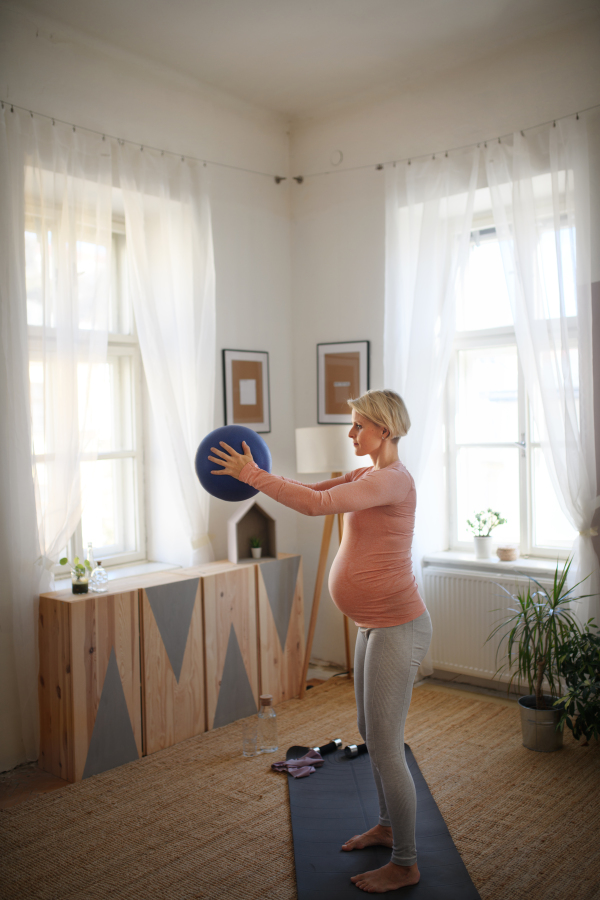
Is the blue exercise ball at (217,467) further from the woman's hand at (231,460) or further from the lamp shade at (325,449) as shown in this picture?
the lamp shade at (325,449)

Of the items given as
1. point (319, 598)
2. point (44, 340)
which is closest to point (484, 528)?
point (319, 598)

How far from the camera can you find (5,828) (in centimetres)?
252

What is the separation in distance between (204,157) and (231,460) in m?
2.43

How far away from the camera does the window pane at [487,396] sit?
402 cm

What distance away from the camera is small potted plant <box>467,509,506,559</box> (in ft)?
12.8

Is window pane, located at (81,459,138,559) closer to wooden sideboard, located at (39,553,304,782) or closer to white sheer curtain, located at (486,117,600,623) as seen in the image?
wooden sideboard, located at (39,553,304,782)

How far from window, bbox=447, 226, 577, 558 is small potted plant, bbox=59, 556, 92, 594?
2.14 metres

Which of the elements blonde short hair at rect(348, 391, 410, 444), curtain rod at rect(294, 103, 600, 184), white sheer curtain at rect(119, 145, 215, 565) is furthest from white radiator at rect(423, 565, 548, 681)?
curtain rod at rect(294, 103, 600, 184)

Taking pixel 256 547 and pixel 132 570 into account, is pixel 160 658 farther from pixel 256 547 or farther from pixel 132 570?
pixel 256 547

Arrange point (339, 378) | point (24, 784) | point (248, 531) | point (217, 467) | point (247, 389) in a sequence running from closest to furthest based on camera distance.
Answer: point (217, 467) → point (24, 784) → point (248, 531) → point (247, 389) → point (339, 378)

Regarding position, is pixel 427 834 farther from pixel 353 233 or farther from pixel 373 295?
pixel 353 233

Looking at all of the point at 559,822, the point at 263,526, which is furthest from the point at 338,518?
the point at 559,822

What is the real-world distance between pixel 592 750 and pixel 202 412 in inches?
96.4

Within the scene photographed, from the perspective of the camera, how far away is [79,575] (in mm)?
3123
